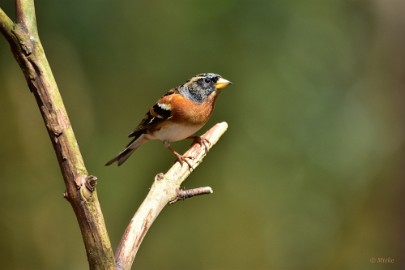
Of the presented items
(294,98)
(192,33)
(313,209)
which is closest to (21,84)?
(192,33)

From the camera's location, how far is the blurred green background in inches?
183

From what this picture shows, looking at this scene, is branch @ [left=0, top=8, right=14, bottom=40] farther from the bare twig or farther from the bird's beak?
the bird's beak

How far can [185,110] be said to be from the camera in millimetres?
3176

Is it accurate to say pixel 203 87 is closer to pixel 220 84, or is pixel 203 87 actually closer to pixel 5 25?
pixel 220 84

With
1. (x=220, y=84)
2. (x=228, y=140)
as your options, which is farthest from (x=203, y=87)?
(x=228, y=140)

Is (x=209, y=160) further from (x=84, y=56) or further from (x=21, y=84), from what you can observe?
(x=21, y=84)

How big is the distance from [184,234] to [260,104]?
1.34 metres

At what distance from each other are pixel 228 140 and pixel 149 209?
103 inches

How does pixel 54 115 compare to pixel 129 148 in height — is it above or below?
above

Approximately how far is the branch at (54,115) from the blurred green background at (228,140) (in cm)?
251

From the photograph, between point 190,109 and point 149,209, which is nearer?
point 149,209

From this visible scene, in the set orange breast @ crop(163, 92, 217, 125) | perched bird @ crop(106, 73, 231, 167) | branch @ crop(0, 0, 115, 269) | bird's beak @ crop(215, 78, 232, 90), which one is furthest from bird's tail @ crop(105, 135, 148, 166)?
branch @ crop(0, 0, 115, 269)

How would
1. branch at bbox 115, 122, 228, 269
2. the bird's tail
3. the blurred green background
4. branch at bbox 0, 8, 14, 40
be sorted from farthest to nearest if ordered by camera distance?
1. the blurred green background
2. the bird's tail
3. branch at bbox 115, 122, 228, 269
4. branch at bbox 0, 8, 14, 40

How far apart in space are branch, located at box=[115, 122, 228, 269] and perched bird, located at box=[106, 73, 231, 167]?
315 mm
